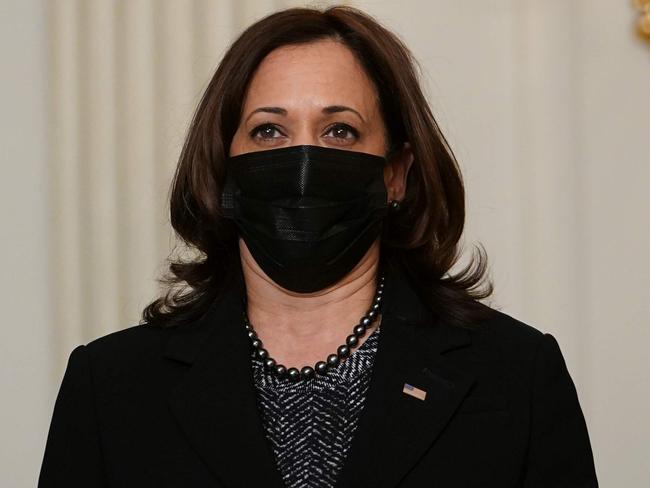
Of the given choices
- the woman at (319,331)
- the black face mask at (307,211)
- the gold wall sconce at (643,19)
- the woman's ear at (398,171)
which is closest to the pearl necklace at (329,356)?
the woman at (319,331)

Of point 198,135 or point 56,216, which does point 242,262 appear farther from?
point 56,216

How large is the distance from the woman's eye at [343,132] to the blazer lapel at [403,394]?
0.32m

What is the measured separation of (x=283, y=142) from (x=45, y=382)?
1.70 metres

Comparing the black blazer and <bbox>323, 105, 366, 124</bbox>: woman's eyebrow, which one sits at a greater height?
<bbox>323, 105, 366, 124</bbox>: woman's eyebrow

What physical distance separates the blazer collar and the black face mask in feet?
0.52

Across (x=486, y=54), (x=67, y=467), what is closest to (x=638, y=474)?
(x=486, y=54)

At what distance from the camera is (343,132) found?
2.90 metres

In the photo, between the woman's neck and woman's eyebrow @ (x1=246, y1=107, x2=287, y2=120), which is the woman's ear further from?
woman's eyebrow @ (x1=246, y1=107, x2=287, y2=120)

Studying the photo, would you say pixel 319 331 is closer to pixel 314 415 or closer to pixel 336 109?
pixel 314 415

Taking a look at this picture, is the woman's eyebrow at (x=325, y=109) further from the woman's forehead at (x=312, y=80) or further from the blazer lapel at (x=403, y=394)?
the blazer lapel at (x=403, y=394)

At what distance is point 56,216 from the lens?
168 inches

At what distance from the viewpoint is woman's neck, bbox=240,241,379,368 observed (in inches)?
113

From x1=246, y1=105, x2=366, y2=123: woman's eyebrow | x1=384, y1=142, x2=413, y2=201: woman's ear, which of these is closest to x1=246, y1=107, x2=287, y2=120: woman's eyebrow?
x1=246, y1=105, x2=366, y2=123: woman's eyebrow

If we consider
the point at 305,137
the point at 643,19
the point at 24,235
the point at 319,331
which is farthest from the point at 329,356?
the point at 643,19
